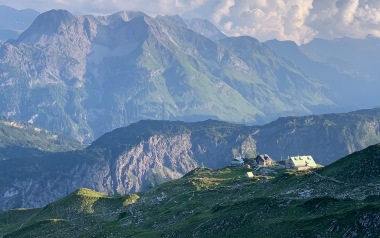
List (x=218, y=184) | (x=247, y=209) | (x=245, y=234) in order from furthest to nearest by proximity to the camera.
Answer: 1. (x=218, y=184)
2. (x=247, y=209)
3. (x=245, y=234)

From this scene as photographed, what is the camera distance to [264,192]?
13638 cm

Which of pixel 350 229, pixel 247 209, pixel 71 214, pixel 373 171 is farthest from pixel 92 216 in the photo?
pixel 350 229

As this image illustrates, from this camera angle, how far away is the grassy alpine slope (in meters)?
84.1

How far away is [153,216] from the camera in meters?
142

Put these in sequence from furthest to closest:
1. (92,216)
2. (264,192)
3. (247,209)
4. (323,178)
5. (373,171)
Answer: (92,216), (264,192), (323,178), (373,171), (247,209)

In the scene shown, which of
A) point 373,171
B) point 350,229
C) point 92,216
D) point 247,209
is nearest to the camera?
point 350,229

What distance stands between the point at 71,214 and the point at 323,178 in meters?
86.8

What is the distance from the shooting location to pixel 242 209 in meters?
109

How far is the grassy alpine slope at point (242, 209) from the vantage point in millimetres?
84125

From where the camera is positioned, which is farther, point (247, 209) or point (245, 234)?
point (247, 209)

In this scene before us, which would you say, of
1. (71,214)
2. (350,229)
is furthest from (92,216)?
(350,229)

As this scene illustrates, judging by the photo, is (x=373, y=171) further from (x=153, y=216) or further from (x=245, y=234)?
(x=153, y=216)

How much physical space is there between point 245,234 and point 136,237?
110ft

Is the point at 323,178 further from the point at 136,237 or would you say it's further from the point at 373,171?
the point at 136,237
